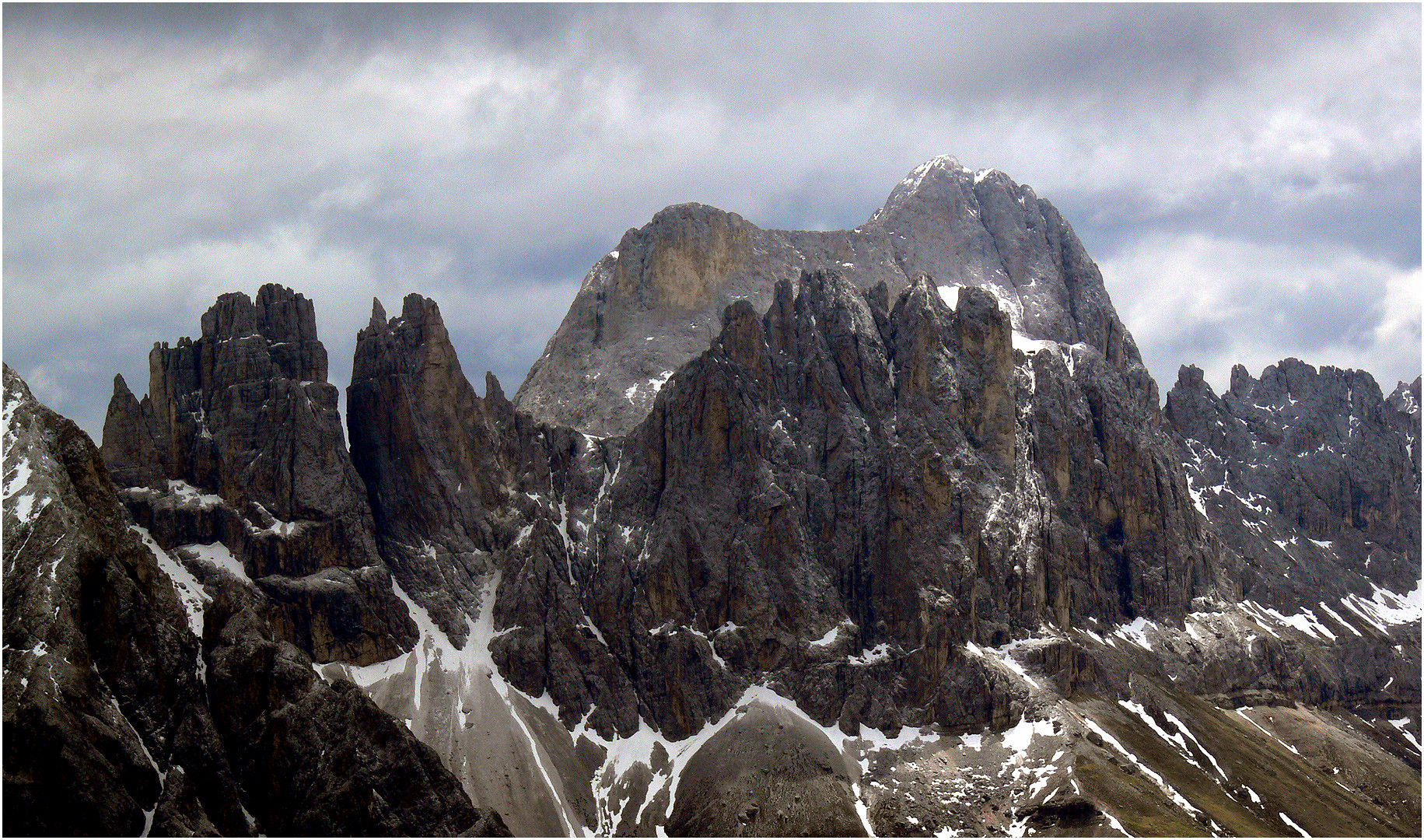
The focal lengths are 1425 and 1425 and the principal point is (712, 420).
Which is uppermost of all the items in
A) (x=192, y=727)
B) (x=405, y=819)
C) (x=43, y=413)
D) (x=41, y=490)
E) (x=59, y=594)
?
(x=43, y=413)

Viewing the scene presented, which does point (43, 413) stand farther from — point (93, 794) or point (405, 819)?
point (405, 819)


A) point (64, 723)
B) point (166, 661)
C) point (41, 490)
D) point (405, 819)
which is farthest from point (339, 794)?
point (41, 490)

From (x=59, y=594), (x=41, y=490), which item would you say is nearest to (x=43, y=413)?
(x=41, y=490)

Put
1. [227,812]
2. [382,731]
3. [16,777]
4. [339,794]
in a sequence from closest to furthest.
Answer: [16,777], [227,812], [339,794], [382,731]

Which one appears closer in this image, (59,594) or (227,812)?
(59,594)

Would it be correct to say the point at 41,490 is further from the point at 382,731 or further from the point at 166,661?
the point at 382,731

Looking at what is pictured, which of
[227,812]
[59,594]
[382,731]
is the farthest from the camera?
[382,731]

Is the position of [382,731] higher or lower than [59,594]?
lower
